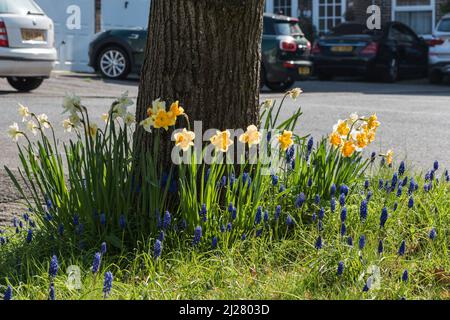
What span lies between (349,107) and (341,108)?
30cm

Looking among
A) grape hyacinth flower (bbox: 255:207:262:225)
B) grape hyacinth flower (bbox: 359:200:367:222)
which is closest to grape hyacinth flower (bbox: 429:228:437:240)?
grape hyacinth flower (bbox: 359:200:367:222)

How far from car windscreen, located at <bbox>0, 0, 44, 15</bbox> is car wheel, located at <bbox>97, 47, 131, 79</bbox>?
5.77m

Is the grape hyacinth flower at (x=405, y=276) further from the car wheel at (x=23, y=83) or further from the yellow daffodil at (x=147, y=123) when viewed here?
the car wheel at (x=23, y=83)

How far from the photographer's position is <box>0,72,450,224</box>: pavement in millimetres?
9344

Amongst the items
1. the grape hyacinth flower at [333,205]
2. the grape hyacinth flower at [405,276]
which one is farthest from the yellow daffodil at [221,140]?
the grape hyacinth flower at [405,276]

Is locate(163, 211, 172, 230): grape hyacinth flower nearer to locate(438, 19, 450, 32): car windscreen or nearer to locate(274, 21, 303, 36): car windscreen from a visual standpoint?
locate(274, 21, 303, 36): car windscreen

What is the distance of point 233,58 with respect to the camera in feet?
16.1

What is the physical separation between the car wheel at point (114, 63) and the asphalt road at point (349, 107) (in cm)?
34

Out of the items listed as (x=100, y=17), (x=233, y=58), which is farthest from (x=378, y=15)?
(x=233, y=58)

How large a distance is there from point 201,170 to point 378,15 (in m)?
23.9

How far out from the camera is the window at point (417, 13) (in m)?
29.2

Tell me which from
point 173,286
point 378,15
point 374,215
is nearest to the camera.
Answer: point 173,286

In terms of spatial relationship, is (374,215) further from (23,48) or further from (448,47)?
(448,47)
